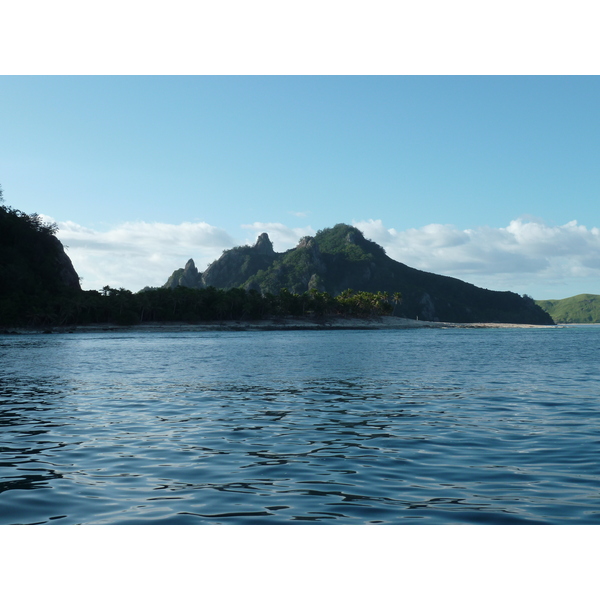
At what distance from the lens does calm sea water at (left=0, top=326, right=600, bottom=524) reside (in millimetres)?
8953

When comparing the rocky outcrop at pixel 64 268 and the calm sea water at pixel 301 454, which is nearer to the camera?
the calm sea water at pixel 301 454

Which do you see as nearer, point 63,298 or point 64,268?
point 63,298

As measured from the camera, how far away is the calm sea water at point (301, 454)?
29.4ft

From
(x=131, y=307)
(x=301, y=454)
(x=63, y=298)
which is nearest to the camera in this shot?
(x=301, y=454)

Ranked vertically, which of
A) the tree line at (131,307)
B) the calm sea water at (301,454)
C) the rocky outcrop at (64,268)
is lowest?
the calm sea water at (301,454)

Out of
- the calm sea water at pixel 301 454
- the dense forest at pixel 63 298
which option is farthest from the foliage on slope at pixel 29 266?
Result: the calm sea water at pixel 301 454

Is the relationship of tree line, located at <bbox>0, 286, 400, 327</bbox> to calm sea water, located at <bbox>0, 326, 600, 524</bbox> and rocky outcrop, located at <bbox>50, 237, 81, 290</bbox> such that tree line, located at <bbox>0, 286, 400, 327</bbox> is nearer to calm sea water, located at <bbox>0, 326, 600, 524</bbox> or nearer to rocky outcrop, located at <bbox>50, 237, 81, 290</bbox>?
rocky outcrop, located at <bbox>50, 237, 81, 290</bbox>

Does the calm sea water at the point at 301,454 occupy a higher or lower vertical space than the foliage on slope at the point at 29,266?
lower

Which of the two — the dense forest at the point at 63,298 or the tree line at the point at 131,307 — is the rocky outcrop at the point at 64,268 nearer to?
the dense forest at the point at 63,298

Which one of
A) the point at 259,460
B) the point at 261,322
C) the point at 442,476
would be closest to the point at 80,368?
the point at 259,460

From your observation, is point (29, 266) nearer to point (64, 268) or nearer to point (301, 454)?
point (64, 268)

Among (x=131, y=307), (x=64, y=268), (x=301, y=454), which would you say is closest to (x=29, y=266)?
(x=64, y=268)

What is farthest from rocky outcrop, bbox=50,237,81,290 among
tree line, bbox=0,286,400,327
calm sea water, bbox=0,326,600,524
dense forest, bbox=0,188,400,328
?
calm sea water, bbox=0,326,600,524

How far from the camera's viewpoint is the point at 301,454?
13109mm
